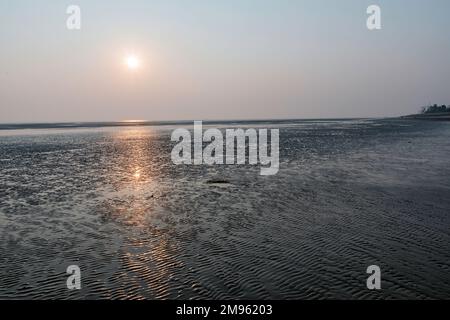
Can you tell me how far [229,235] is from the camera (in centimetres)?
1409

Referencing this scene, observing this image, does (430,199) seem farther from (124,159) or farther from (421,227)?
(124,159)

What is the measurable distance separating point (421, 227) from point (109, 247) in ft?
36.6

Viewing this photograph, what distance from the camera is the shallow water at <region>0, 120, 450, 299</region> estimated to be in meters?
9.88

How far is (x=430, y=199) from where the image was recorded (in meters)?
18.6

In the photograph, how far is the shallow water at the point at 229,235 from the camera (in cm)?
988
